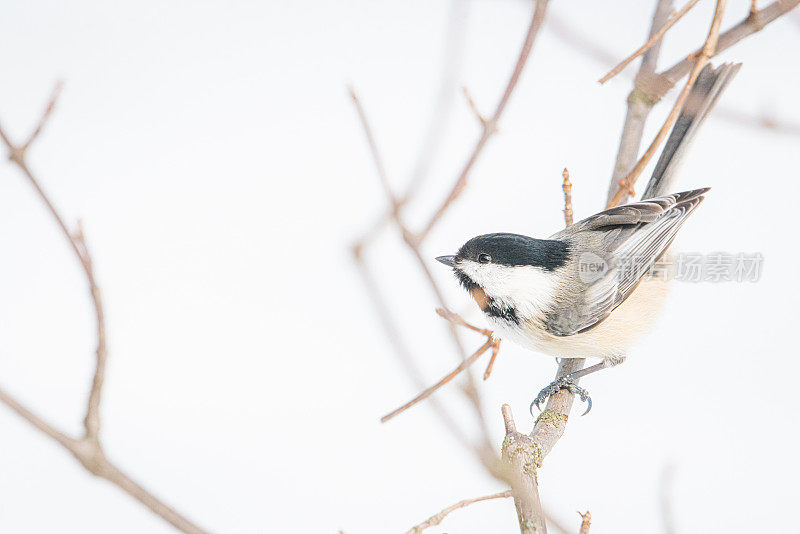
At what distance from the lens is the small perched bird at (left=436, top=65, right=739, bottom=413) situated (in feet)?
3.37

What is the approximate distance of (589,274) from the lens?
114 cm

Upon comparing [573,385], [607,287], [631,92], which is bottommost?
[573,385]

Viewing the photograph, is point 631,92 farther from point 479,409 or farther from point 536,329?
point 479,409

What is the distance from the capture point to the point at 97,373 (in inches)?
17.8

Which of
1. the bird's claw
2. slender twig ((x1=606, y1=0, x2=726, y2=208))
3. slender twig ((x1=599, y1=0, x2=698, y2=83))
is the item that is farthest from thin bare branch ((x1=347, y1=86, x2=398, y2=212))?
the bird's claw

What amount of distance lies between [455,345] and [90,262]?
23 cm

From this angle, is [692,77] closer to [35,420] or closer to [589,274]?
[589,274]

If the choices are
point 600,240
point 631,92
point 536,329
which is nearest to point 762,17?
point 631,92

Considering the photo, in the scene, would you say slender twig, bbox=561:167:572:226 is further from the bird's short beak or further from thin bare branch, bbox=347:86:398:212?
thin bare branch, bbox=347:86:398:212

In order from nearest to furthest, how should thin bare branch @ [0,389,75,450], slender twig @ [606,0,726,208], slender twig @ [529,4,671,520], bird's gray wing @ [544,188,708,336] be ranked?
thin bare branch @ [0,389,75,450]
slender twig @ [606,0,726,208]
slender twig @ [529,4,671,520]
bird's gray wing @ [544,188,708,336]

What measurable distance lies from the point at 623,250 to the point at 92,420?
901 millimetres

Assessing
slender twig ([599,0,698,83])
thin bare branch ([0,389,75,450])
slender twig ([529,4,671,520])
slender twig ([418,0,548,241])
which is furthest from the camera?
slender twig ([529,4,671,520])

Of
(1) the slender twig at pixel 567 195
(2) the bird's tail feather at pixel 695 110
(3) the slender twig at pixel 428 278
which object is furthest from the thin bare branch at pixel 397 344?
(2) the bird's tail feather at pixel 695 110

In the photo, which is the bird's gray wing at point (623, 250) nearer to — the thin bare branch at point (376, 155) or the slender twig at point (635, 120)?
the slender twig at point (635, 120)
